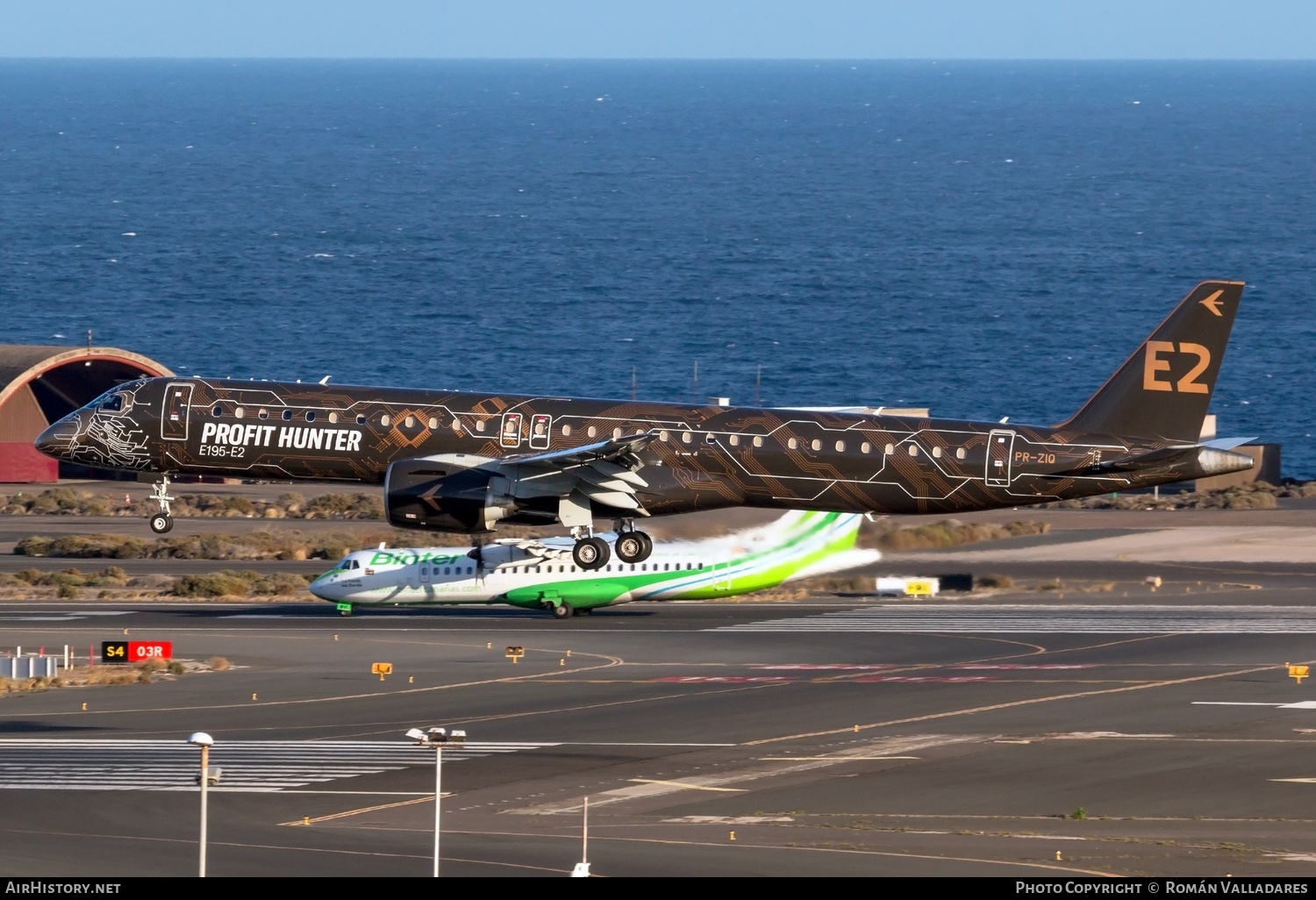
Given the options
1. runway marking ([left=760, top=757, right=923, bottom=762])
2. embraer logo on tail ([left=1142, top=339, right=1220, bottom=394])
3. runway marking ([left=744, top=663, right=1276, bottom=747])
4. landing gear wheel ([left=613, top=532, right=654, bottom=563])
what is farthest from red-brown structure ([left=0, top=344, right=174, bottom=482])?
runway marking ([left=760, top=757, right=923, bottom=762])

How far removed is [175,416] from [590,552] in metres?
13.1

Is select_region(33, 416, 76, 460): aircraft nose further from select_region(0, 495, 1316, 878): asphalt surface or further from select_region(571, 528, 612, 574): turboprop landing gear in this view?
select_region(571, 528, 612, 574): turboprop landing gear

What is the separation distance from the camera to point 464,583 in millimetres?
79500

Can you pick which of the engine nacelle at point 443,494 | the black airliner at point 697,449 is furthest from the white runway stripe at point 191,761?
the black airliner at point 697,449

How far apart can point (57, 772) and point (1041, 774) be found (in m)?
23.2

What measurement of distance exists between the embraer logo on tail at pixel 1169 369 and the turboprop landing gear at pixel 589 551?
1663cm

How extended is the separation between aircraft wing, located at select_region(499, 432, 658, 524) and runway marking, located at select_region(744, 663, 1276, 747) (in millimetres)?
9694

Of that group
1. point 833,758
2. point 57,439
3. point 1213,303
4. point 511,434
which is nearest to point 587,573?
point 511,434

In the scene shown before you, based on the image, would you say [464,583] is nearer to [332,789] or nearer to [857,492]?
[857,492]

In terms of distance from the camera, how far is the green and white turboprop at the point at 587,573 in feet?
254

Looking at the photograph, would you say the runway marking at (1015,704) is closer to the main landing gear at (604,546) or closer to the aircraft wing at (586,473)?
the main landing gear at (604,546)

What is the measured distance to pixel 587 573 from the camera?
3140 inches
